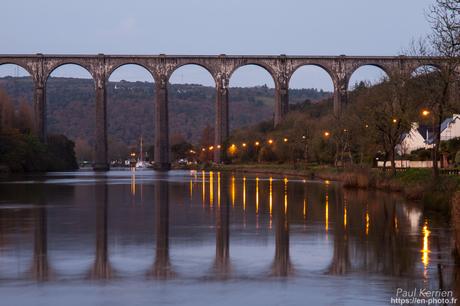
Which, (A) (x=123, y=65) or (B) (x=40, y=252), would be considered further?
(A) (x=123, y=65)

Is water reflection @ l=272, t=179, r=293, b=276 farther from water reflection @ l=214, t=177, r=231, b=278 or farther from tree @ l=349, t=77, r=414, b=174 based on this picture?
tree @ l=349, t=77, r=414, b=174

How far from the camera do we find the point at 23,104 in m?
116

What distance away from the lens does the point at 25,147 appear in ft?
307

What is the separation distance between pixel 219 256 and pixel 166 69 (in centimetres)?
9966

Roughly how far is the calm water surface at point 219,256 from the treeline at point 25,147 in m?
65.5

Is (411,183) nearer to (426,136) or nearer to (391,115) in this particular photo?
(391,115)

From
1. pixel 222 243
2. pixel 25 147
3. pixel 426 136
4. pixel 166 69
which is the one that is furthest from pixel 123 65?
pixel 222 243

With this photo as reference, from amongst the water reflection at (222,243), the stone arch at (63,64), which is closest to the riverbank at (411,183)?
the water reflection at (222,243)

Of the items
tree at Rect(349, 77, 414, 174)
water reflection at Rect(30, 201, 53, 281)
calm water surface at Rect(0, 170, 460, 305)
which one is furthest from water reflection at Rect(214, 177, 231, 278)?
tree at Rect(349, 77, 414, 174)

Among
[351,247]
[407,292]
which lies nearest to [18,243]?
Answer: [351,247]

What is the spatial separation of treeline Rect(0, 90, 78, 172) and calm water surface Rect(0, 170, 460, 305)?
65.5 metres

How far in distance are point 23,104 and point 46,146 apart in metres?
11.4

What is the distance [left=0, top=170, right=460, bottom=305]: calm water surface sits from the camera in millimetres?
11078

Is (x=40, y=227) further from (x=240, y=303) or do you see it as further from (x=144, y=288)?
(x=240, y=303)
